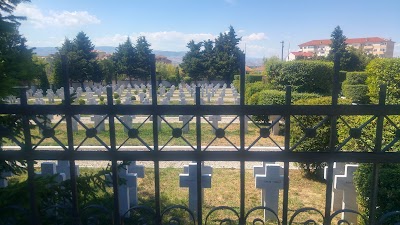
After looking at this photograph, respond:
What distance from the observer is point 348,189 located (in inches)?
171

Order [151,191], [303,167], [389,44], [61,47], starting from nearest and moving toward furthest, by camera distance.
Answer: [151,191], [303,167], [61,47], [389,44]

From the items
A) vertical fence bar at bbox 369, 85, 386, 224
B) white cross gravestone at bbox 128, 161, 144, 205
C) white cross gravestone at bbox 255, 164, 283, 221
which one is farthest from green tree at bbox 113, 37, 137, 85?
vertical fence bar at bbox 369, 85, 386, 224

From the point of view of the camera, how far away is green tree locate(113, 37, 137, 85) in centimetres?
3988

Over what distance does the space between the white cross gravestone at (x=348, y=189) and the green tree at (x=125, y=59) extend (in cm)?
3748

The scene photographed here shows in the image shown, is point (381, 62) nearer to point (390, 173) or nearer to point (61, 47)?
point (390, 173)

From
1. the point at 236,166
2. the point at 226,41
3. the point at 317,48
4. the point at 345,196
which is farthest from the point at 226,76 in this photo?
the point at 317,48

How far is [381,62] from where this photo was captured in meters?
16.2

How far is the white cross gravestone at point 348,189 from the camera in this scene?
14.0ft

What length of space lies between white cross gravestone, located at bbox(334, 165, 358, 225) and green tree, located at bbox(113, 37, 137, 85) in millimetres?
37485

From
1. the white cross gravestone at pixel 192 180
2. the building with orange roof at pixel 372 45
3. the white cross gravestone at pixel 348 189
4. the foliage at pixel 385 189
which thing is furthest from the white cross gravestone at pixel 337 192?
the building with orange roof at pixel 372 45

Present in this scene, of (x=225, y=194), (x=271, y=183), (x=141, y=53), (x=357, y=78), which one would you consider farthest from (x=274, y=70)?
(x=141, y=53)

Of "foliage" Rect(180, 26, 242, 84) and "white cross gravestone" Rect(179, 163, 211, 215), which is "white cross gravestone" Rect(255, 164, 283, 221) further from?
"foliage" Rect(180, 26, 242, 84)

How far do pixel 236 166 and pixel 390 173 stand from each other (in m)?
3.90

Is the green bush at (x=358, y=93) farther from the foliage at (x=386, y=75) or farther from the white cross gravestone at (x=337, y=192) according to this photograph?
the white cross gravestone at (x=337, y=192)
